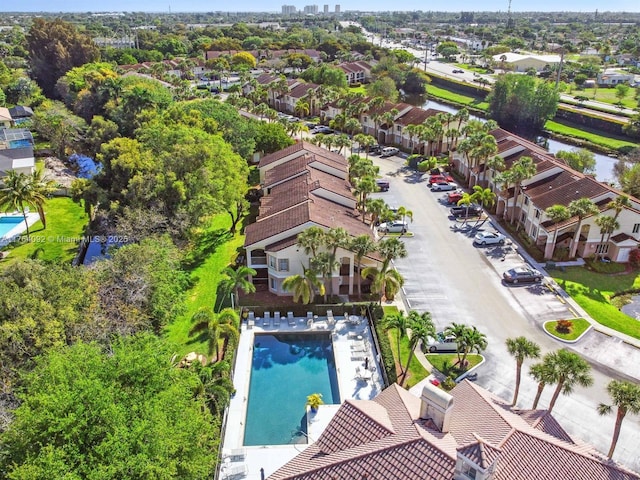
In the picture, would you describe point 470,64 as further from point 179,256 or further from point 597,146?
point 179,256

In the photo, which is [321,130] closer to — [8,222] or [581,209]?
[8,222]

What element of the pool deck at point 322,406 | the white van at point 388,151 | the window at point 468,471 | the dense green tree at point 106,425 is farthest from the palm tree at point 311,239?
the white van at point 388,151

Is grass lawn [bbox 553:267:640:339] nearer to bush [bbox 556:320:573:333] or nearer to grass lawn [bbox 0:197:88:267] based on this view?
bush [bbox 556:320:573:333]

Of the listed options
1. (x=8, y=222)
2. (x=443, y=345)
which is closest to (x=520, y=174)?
(x=443, y=345)

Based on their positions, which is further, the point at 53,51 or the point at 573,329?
the point at 53,51

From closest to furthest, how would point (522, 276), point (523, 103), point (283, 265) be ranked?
point (283, 265) → point (522, 276) → point (523, 103)

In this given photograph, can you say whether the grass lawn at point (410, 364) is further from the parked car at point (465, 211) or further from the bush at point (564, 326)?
the parked car at point (465, 211)
